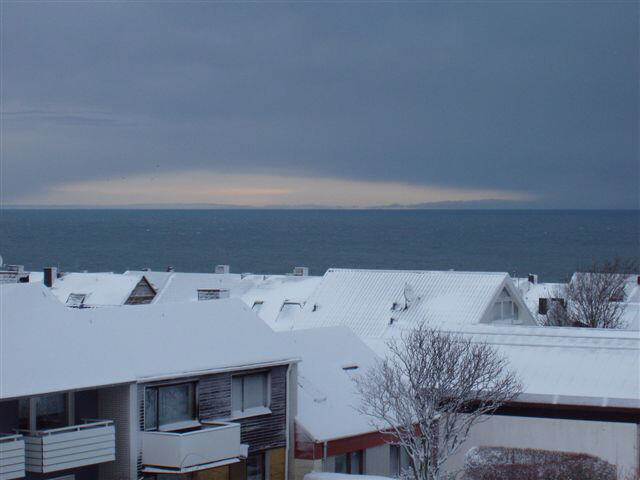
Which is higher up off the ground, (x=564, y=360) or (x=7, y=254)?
(x=7, y=254)

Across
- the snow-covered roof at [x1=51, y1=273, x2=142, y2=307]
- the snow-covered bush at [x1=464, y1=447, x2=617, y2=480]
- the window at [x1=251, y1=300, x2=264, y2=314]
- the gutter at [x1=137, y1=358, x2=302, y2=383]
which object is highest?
the snow-covered roof at [x1=51, y1=273, x2=142, y2=307]

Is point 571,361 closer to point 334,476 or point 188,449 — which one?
point 334,476

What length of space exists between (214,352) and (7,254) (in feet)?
502

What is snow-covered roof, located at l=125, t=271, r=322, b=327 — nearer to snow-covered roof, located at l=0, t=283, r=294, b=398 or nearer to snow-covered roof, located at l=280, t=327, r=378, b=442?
snow-covered roof, located at l=280, t=327, r=378, b=442

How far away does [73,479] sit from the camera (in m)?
20.8

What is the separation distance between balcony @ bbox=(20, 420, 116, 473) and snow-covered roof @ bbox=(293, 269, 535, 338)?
70.8 feet

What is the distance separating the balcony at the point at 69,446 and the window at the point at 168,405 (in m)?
1.59

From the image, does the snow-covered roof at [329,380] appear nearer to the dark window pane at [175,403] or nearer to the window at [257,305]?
the dark window pane at [175,403]

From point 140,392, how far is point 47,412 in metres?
1.94

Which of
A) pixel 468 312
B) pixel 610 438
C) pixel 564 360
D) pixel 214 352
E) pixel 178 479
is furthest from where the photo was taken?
pixel 468 312

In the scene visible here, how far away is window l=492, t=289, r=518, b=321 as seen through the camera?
44.0 metres

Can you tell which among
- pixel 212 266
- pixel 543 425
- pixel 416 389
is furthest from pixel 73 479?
pixel 212 266

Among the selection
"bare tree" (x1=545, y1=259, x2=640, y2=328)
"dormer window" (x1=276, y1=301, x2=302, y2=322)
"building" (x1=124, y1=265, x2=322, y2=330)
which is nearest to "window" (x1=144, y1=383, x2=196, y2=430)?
"building" (x1=124, y1=265, x2=322, y2=330)

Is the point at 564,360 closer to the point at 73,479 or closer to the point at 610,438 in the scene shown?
the point at 610,438
